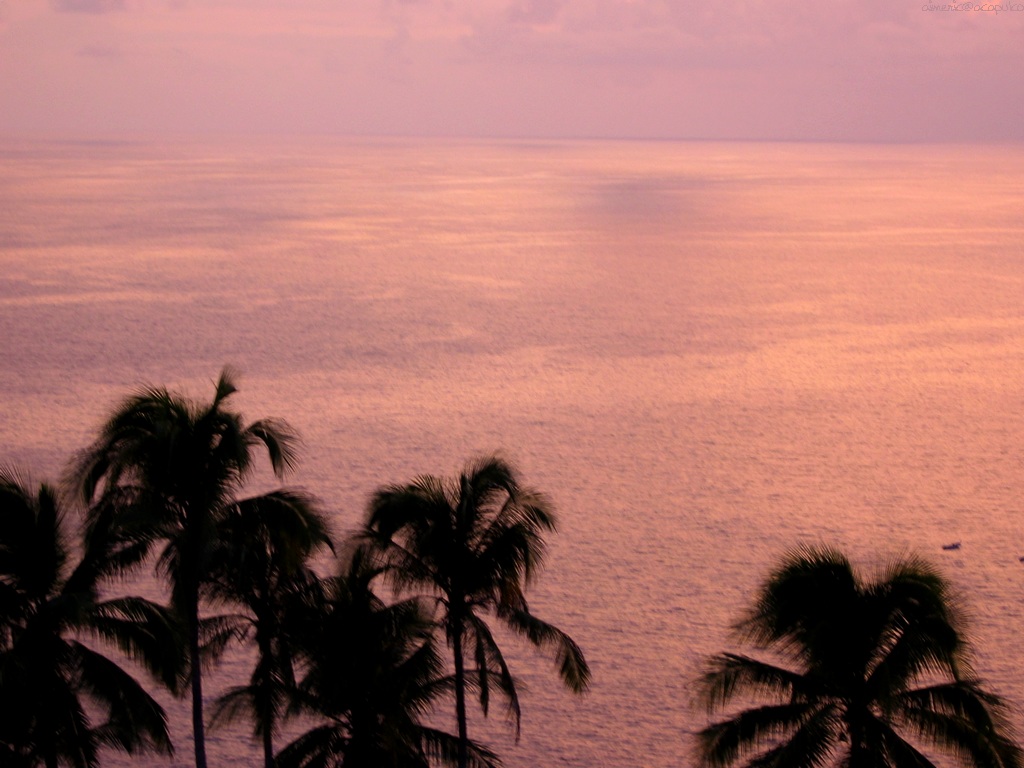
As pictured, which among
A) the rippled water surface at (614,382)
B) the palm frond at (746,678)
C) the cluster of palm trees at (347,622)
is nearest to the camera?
→ the cluster of palm trees at (347,622)

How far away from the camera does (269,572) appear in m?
9.81

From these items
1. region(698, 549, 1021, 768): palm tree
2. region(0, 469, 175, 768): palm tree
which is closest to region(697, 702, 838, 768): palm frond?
region(698, 549, 1021, 768): palm tree

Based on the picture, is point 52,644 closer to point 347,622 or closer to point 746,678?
point 347,622

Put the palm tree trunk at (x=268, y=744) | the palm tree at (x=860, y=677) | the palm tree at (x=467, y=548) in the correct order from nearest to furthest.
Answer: the palm tree at (x=860, y=677), the palm tree at (x=467, y=548), the palm tree trunk at (x=268, y=744)

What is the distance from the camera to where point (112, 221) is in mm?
79562

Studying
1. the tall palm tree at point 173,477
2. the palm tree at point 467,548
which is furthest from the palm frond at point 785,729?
the tall palm tree at point 173,477

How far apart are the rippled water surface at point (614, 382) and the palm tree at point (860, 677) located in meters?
6.38

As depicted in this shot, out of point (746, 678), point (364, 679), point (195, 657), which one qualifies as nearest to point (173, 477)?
point (195, 657)

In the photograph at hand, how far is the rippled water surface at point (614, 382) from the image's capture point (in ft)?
60.7

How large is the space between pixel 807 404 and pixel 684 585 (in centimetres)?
1306

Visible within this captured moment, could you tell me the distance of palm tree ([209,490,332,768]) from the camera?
955 cm

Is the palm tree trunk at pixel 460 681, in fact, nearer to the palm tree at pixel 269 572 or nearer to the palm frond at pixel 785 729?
the palm tree at pixel 269 572

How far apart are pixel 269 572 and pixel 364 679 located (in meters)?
1.42

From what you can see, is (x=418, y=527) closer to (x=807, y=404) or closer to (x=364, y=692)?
(x=364, y=692)
